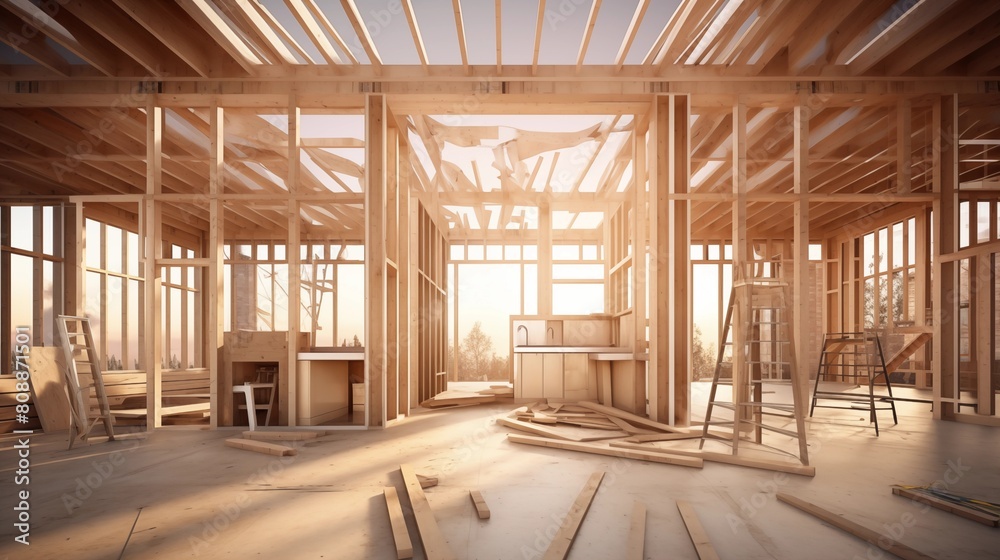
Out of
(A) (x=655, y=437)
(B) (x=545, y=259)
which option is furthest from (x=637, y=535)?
(B) (x=545, y=259)

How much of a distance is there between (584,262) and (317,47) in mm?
10627

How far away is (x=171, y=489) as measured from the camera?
438 centimetres

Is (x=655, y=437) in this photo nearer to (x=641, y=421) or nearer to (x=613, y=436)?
(x=613, y=436)

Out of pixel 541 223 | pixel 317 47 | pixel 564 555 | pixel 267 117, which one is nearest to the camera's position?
pixel 564 555

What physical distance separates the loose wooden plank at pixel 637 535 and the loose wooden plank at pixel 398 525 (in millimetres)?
1195

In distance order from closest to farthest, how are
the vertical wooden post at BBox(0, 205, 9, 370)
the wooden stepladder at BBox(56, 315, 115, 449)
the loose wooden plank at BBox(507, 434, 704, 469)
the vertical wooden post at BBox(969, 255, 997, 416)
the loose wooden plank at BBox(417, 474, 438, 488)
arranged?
the loose wooden plank at BBox(417, 474, 438, 488), the loose wooden plank at BBox(507, 434, 704, 469), the wooden stepladder at BBox(56, 315, 115, 449), the vertical wooden post at BBox(969, 255, 997, 416), the vertical wooden post at BBox(0, 205, 9, 370)

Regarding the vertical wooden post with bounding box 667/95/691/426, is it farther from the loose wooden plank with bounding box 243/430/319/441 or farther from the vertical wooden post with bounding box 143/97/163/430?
the vertical wooden post with bounding box 143/97/163/430

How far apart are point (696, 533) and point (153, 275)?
7.31 meters

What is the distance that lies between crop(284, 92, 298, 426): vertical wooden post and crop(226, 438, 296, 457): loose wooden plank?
3.86ft

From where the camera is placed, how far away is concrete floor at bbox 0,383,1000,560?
314 centimetres

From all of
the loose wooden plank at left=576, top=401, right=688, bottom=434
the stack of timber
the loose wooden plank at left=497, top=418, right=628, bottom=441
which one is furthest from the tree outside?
the loose wooden plank at left=497, top=418, right=628, bottom=441

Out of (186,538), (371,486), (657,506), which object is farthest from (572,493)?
(186,538)

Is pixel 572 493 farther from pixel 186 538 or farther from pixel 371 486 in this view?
pixel 186 538

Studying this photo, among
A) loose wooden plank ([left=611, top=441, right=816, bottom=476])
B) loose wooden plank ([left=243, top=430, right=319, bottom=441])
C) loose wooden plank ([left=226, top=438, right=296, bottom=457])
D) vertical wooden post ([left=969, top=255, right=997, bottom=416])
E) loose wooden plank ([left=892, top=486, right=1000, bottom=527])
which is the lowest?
loose wooden plank ([left=243, top=430, right=319, bottom=441])
